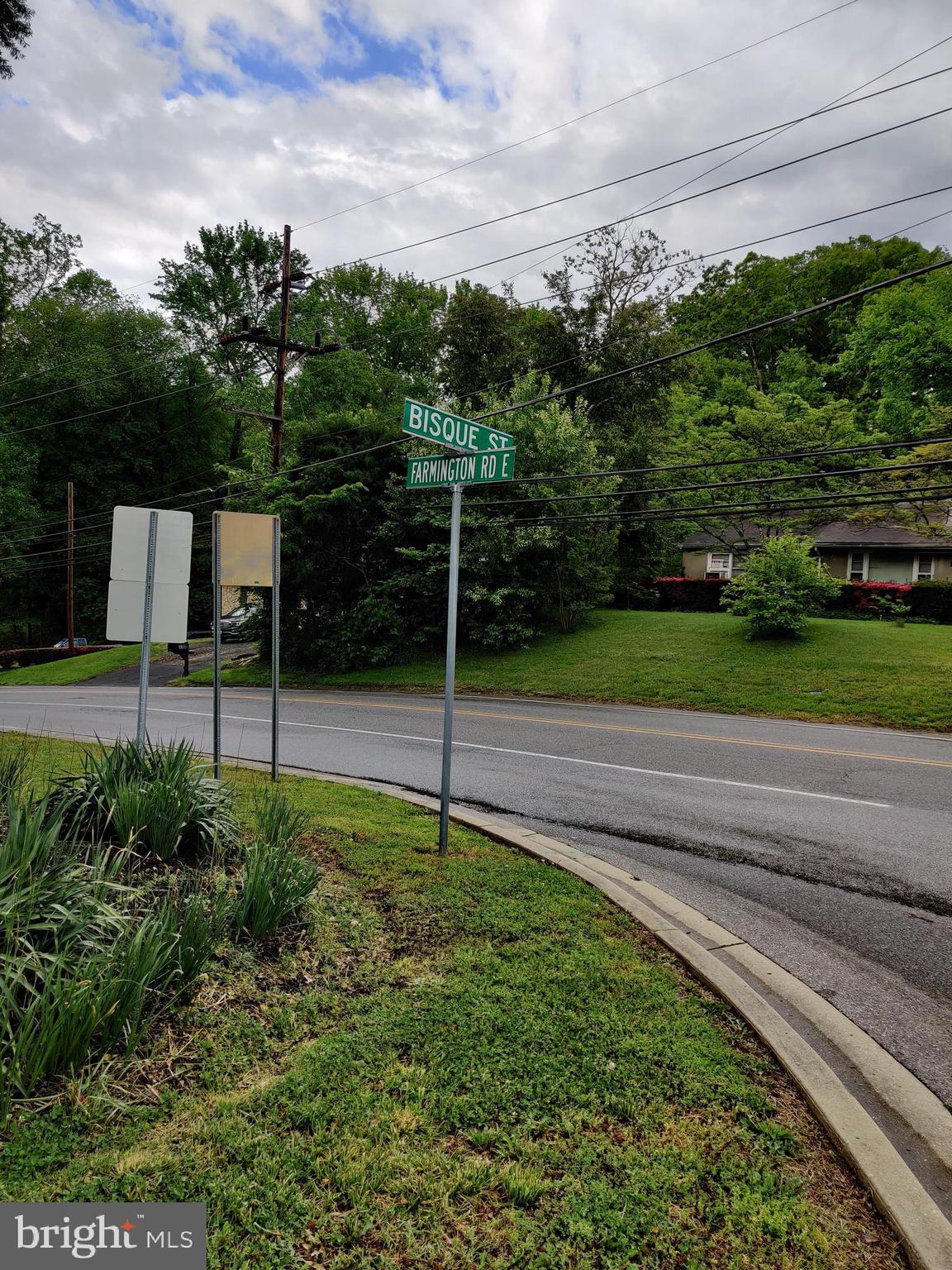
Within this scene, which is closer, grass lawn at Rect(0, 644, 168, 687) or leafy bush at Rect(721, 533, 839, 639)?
leafy bush at Rect(721, 533, 839, 639)

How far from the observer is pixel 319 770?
9820 mm

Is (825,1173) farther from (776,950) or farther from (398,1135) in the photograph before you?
(776,950)

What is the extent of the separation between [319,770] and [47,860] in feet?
19.9

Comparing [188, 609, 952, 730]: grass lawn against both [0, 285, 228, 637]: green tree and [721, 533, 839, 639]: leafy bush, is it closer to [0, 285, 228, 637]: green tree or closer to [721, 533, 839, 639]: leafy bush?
[721, 533, 839, 639]: leafy bush

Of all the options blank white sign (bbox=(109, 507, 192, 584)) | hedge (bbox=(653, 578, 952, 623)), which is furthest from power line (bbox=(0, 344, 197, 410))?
blank white sign (bbox=(109, 507, 192, 584))

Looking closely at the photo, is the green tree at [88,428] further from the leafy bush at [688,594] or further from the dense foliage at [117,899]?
the dense foliage at [117,899]

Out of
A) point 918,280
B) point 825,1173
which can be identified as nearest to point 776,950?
point 825,1173

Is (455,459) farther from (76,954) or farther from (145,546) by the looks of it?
(76,954)

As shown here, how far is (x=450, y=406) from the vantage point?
21.2 m

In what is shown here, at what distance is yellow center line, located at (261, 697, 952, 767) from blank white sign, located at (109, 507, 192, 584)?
8725mm

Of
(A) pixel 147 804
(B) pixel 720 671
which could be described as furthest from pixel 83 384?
(A) pixel 147 804

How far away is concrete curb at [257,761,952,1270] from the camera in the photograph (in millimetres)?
2473

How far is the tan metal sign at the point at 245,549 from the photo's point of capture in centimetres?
807

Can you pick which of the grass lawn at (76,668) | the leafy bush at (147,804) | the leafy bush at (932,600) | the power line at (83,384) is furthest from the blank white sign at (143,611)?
the power line at (83,384)
